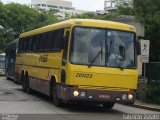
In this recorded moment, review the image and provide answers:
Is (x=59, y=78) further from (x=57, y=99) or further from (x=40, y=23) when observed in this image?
(x=40, y=23)

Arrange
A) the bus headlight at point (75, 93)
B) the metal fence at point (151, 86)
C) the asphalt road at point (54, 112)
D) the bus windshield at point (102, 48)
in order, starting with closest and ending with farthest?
the asphalt road at point (54, 112), the bus headlight at point (75, 93), the bus windshield at point (102, 48), the metal fence at point (151, 86)

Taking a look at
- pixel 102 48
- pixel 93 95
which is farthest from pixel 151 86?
pixel 93 95

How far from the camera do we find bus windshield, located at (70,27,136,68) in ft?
59.0

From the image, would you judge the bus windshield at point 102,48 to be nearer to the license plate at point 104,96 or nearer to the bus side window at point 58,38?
the license plate at point 104,96

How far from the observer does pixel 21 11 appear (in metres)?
79.4

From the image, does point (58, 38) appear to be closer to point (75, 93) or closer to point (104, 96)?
point (75, 93)

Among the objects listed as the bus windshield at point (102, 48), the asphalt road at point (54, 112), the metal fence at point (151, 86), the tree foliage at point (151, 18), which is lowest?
the asphalt road at point (54, 112)

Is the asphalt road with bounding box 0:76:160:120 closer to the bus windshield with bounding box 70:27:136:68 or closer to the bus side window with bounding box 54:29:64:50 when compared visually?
the bus windshield with bounding box 70:27:136:68

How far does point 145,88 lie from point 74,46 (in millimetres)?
7644

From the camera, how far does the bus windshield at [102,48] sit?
18.0 meters

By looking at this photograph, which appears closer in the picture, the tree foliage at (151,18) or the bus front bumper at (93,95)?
the bus front bumper at (93,95)

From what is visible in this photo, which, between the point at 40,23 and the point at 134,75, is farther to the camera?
the point at 40,23

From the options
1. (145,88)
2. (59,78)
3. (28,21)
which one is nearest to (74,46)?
(59,78)

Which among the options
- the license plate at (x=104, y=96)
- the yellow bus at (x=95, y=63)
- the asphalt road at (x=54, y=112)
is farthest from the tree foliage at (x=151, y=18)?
the license plate at (x=104, y=96)
